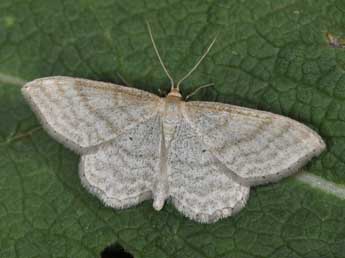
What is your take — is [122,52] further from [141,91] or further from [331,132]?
[331,132]

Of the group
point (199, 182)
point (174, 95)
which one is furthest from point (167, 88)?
point (199, 182)

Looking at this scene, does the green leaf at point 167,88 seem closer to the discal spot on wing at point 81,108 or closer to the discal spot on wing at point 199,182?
the discal spot on wing at point 199,182

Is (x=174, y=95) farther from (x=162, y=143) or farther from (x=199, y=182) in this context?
(x=199, y=182)

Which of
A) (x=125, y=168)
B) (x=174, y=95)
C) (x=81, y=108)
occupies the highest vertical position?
(x=174, y=95)

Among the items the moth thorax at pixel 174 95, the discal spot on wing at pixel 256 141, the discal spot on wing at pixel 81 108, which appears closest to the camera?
the discal spot on wing at pixel 256 141

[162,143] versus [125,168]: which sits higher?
[162,143]

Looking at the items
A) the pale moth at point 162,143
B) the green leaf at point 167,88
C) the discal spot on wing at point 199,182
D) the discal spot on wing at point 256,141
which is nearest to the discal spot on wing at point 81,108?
the pale moth at point 162,143

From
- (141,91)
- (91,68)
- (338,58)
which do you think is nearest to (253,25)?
(338,58)
